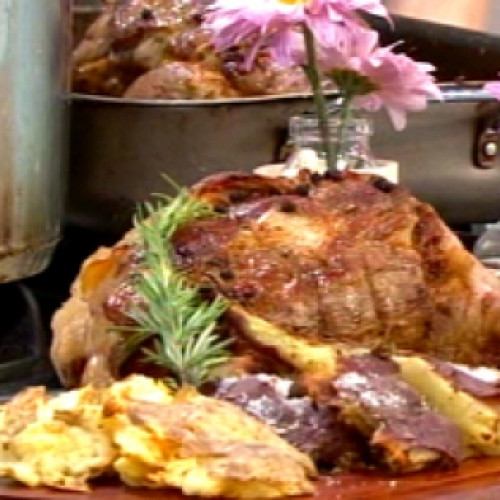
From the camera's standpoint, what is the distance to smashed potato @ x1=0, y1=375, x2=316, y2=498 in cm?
64

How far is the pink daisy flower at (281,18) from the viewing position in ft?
2.90

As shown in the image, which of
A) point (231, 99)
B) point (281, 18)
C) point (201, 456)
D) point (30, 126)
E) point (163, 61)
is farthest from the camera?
point (163, 61)

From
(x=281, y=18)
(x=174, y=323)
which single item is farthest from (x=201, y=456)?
(x=281, y=18)

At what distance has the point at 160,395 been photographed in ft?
2.27

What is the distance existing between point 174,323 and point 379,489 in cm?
15

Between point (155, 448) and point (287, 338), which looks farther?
point (287, 338)

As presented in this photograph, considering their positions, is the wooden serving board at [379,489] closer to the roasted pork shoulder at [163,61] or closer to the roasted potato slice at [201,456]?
the roasted potato slice at [201,456]

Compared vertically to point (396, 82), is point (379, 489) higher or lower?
lower

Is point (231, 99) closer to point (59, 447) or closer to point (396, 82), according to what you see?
point (396, 82)

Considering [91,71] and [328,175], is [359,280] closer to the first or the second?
[328,175]

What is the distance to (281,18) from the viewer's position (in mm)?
888

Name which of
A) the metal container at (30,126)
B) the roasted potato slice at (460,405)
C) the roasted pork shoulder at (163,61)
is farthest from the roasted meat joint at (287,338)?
the roasted pork shoulder at (163,61)

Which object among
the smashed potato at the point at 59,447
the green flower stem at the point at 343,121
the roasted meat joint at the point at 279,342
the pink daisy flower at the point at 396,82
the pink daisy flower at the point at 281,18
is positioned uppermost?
the pink daisy flower at the point at 281,18

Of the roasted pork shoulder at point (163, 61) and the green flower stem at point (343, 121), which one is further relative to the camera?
the roasted pork shoulder at point (163, 61)
